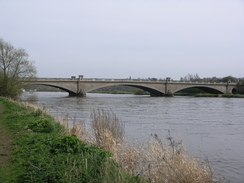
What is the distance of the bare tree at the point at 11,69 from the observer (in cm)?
3959

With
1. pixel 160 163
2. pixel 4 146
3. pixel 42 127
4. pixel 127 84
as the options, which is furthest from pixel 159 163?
pixel 127 84

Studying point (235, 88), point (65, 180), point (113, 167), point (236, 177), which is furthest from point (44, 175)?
point (235, 88)

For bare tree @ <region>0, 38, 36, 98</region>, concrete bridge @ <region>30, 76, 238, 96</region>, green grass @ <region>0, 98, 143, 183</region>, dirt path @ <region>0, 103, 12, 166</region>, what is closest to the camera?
green grass @ <region>0, 98, 143, 183</region>

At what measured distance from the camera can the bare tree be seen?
3959 cm

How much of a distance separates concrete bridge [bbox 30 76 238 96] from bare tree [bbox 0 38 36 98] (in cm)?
1289

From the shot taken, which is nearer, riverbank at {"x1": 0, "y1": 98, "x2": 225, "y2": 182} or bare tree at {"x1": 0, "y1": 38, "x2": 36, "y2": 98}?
riverbank at {"x1": 0, "y1": 98, "x2": 225, "y2": 182}

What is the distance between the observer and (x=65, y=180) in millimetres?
5742

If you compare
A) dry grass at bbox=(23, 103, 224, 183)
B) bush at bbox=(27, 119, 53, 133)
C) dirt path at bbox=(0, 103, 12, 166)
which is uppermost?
bush at bbox=(27, 119, 53, 133)

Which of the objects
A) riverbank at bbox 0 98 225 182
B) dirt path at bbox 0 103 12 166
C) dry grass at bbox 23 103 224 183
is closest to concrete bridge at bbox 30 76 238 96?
dirt path at bbox 0 103 12 166

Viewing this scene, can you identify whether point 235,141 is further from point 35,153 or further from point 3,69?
point 3,69

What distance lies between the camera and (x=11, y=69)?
136ft

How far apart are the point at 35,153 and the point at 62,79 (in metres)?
59.7

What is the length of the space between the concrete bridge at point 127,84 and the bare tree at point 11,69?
1289 cm

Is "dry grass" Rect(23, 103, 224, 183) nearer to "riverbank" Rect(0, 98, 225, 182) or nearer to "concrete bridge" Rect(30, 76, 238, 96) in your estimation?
"riverbank" Rect(0, 98, 225, 182)
